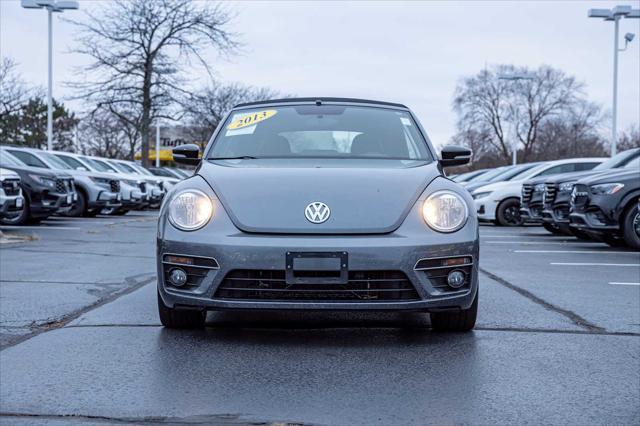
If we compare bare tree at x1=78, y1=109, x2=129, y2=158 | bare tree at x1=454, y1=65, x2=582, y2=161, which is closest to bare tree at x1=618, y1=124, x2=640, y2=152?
bare tree at x1=454, y1=65, x2=582, y2=161

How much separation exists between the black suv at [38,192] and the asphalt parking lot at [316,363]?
324 inches

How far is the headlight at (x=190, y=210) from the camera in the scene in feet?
13.2

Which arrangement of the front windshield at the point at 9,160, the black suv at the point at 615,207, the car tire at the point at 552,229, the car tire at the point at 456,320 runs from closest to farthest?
1. the car tire at the point at 456,320
2. the black suv at the point at 615,207
3. the car tire at the point at 552,229
4. the front windshield at the point at 9,160

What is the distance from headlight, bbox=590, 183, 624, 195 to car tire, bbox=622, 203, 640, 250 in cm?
31

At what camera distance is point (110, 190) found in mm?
18609

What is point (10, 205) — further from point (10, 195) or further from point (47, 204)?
point (47, 204)

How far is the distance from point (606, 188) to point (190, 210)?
7610 millimetres

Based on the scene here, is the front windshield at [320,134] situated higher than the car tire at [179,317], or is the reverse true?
the front windshield at [320,134]

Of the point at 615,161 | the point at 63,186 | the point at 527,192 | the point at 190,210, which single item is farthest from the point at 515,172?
the point at 190,210

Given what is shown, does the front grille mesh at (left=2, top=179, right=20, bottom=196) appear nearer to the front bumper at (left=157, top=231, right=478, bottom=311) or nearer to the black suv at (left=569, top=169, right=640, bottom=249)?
the black suv at (left=569, top=169, right=640, bottom=249)

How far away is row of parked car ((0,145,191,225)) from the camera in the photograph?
41.1ft

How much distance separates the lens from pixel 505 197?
17172 millimetres

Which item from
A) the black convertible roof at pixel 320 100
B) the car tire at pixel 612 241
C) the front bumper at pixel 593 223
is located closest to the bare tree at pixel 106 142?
the car tire at pixel 612 241

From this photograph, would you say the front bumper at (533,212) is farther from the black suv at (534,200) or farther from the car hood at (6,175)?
the car hood at (6,175)
